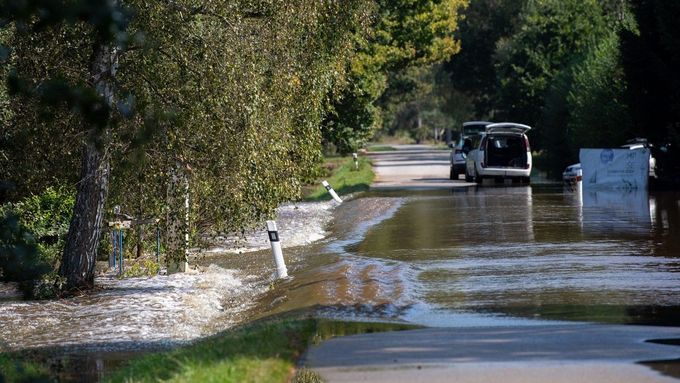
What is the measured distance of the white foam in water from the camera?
48.6 feet

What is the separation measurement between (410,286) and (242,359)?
6.62 meters

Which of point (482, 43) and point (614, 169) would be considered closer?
point (614, 169)

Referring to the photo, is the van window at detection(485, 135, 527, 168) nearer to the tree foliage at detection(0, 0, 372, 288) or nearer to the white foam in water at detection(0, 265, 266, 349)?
the white foam in water at detection(0, 265, 266, 349)

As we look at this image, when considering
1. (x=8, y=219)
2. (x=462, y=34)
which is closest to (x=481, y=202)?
(x=8, y=219)

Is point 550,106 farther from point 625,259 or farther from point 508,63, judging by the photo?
point 625,259

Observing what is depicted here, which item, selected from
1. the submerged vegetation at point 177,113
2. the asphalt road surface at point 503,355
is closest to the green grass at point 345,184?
the submerged vegetation at point 177,113

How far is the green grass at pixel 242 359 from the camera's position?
944 centimetres

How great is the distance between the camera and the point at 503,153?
45.2m

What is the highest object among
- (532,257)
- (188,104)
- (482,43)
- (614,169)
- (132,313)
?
(482,43)

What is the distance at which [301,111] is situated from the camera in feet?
65.3

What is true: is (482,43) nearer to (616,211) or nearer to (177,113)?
(616,211)

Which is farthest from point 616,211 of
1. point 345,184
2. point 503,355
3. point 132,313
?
point 503,355

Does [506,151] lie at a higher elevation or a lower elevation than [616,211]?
higher

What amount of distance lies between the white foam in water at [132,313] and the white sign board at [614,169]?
21.5 meters
